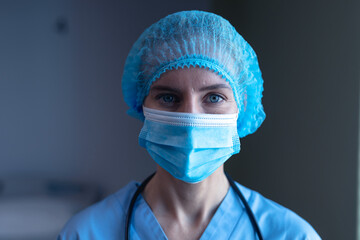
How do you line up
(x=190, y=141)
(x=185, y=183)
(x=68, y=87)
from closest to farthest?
(x=190, y=141) < (x=185, y=183) < (x=68, y=87)

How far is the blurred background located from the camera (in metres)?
1.34

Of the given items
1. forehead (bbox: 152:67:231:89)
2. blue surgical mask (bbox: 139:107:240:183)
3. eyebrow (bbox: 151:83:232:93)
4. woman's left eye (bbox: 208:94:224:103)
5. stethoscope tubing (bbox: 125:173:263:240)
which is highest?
forehead (bbox: 152:67:231:89)

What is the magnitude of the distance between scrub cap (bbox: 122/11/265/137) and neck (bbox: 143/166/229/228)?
0.26 metres

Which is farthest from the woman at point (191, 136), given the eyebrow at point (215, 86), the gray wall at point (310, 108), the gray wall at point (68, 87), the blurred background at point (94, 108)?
the gray wall at point (68, 87)

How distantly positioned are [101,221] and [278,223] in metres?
0.58

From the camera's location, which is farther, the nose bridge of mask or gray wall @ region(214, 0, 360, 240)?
gray wall @ region(214, 0, 360, 240)

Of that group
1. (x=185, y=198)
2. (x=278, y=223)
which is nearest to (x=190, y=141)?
(x=185, y=198)

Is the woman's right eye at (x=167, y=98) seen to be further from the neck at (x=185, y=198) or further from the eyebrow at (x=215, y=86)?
the neck at (x=185, y=198)

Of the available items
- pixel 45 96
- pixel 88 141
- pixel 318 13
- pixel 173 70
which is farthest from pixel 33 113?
pixel 318 13

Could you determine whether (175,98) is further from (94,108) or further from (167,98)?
(94,108)

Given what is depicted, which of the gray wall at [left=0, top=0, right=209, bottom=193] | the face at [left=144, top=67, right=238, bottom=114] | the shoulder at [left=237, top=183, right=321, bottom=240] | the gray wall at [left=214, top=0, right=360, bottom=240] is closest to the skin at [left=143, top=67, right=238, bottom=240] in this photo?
the face at [left=144, top=67, right=238, bottom=114]

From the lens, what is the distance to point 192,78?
869 mm

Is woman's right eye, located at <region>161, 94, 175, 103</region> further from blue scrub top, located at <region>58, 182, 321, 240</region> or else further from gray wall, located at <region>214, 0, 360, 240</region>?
A: gray wall, located at <region>214, 0, 360, 240</region>

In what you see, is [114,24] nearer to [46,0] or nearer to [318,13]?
[46,0]
